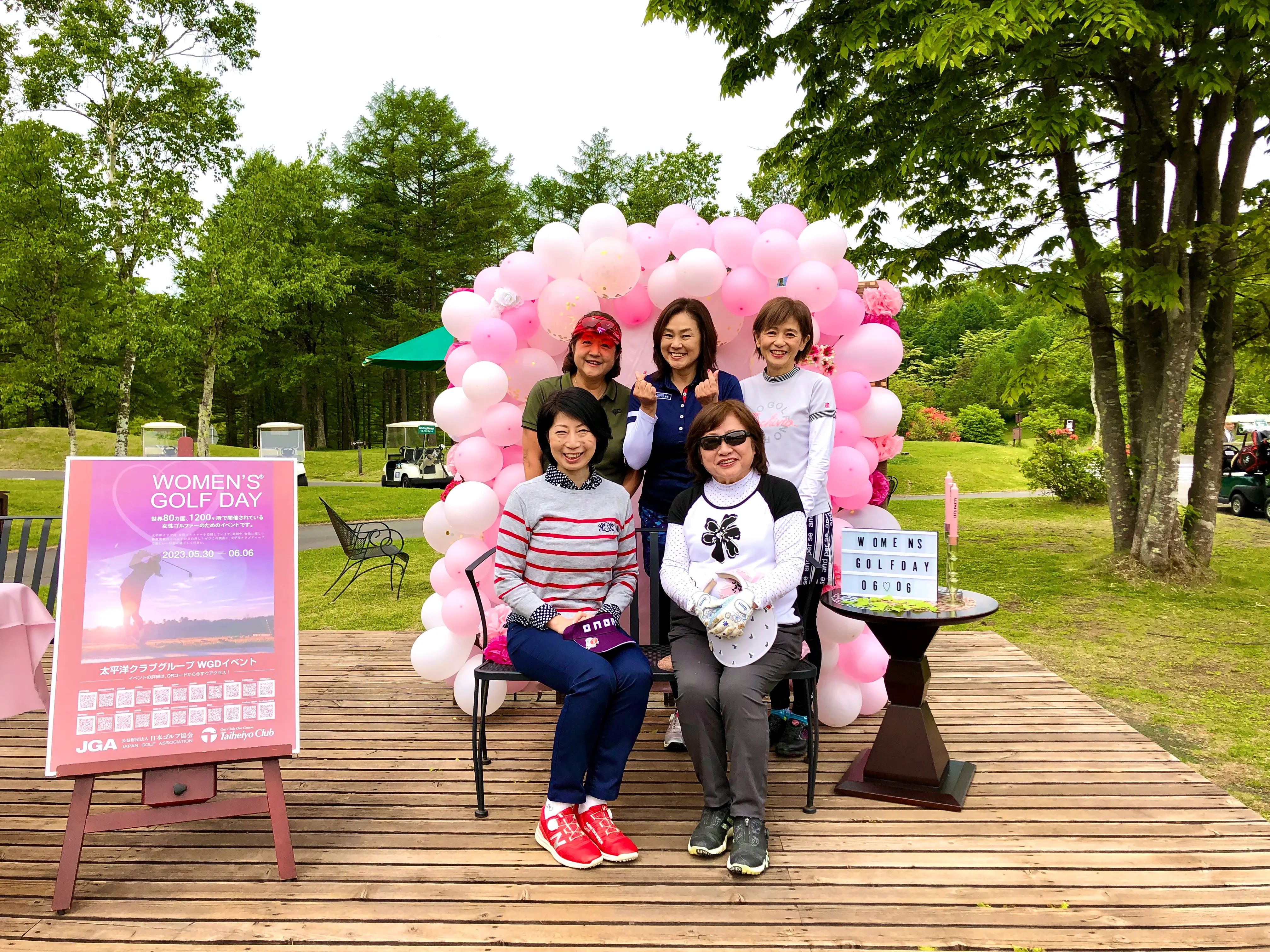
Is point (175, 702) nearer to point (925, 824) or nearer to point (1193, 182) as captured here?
point (925, 824)

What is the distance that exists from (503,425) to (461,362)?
1.57ft

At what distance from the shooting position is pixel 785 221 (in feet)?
13.1

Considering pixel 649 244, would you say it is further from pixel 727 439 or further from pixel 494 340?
pixel 727 439

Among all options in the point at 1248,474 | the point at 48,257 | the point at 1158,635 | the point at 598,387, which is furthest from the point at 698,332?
the point at 1248,474

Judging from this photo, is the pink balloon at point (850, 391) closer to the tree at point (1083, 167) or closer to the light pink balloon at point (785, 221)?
the light pink balloon at point (785, 221)

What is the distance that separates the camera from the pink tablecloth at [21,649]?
9.75 feet

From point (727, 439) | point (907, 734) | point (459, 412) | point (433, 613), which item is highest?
point (459, 412)

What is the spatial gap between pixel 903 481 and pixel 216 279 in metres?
15.2

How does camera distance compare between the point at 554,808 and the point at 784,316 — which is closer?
the point at 554,808

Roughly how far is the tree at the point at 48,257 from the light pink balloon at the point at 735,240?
12.2 meters

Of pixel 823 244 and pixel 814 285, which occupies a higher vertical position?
pixel 823 244

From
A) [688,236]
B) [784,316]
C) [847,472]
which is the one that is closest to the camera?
[784,316]

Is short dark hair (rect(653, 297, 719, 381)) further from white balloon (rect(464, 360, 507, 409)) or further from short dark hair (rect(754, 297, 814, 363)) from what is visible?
white balloon (rect(464, 360, 507, 409))

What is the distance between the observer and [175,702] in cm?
256
